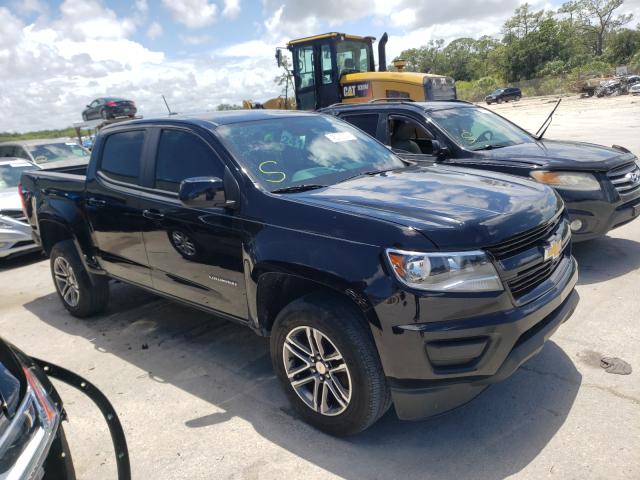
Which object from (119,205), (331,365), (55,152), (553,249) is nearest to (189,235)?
(119,205)

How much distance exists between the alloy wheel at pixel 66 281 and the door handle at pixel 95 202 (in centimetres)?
81

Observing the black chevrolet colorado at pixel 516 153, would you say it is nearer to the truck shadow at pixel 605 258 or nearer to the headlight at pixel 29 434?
the truck shadow at pixel 605 258

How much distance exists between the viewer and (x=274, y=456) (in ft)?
9.75

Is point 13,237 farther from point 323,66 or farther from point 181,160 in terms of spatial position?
point 323,66

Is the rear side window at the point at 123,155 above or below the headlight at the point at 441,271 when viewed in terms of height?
above

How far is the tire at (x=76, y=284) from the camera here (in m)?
5.13

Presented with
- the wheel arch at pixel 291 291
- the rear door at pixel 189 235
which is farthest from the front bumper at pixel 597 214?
the rear door at pixel 189 235

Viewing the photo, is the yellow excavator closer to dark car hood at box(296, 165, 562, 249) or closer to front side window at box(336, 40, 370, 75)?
front side window at box(336, 40, 370, 75)

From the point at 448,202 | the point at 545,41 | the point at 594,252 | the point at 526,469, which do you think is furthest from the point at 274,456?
the point at 545,41

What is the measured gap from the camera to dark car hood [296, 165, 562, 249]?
2.68 metres

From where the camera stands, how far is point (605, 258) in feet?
18.4

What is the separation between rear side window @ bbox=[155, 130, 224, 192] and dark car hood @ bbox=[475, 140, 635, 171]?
3.12 meters

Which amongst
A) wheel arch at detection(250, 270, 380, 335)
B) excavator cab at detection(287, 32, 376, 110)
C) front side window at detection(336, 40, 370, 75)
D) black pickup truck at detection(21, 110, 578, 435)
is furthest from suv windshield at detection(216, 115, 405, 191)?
front side window at detection(336, 40, 370, 75)

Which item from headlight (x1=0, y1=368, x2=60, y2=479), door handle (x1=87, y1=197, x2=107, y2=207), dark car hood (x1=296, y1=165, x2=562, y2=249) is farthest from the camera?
door handle (x1=87, y1=197, x2=107, y2=207)
